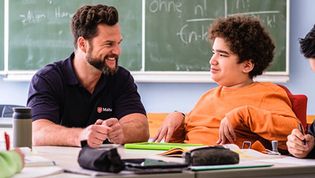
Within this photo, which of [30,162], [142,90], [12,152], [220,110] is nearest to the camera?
[12,152]

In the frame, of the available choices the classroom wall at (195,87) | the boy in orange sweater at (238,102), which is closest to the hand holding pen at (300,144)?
the boy in orange sweater at (238,102)

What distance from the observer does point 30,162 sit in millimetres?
1849

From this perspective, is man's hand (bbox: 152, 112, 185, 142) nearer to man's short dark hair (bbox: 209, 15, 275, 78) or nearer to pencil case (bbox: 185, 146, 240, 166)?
man's short dark hair (bbox: 209, 15, 275, 78)

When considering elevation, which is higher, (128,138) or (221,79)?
(221,79)

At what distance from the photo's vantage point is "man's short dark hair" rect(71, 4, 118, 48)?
10.4 ft

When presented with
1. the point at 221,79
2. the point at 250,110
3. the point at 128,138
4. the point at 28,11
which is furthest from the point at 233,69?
the point at 28,11

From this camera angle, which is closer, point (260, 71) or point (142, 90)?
point (260, 71)

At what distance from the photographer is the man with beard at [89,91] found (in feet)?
9.33

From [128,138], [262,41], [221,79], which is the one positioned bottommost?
[128,138]

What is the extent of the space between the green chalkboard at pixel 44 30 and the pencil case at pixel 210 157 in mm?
3042

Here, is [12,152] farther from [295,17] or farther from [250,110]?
[295,17]

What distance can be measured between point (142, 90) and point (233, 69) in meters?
2.04

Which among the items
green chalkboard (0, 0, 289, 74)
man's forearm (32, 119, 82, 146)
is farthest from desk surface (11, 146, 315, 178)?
green chalkboard (0, 0, 289, 74)

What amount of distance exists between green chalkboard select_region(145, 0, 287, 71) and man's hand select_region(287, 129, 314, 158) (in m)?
2.48
